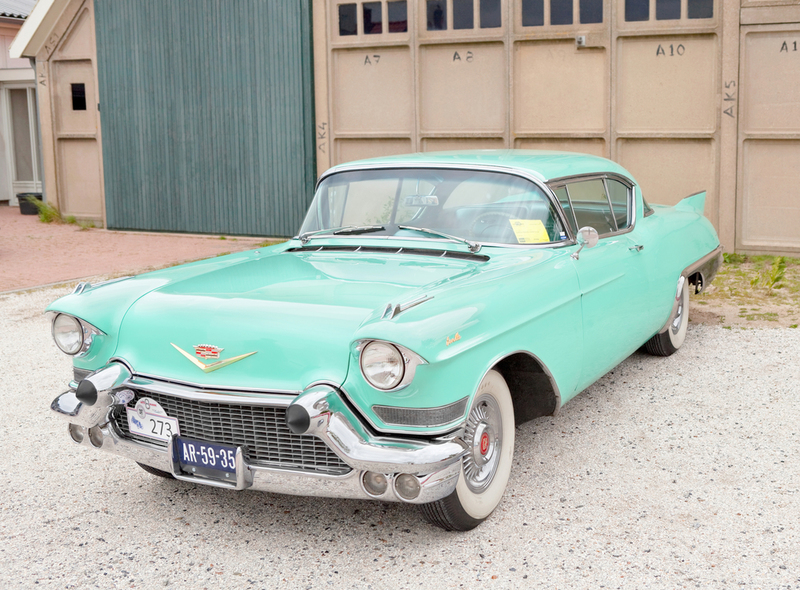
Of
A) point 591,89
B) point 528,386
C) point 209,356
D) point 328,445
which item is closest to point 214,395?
point 209,356

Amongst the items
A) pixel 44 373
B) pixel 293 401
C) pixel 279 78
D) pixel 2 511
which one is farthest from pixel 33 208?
A: pixel 293 401

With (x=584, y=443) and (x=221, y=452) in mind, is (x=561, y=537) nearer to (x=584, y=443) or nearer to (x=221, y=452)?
(x=584, y=443)

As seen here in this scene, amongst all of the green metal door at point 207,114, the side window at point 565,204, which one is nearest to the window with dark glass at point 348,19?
the green metal door at point 207,114

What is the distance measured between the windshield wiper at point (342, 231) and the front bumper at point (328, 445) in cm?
149

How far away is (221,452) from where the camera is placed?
121 inches

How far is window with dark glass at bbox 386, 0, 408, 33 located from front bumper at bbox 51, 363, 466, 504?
28.2 ft

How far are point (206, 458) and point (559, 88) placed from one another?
27.1 ft

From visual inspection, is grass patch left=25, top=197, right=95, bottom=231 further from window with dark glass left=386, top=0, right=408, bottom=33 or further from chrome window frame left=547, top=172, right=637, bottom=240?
chrome window frame left=547, top=172, right=637, bottom=240

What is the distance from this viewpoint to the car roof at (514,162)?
4.36 m

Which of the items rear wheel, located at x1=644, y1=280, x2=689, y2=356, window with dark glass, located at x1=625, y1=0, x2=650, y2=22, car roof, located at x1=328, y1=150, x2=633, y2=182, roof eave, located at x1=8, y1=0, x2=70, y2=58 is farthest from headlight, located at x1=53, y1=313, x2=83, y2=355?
roof eave, located at x1=8, y1=0, x2=70, y2=58

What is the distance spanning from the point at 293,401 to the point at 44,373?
11.7 feet

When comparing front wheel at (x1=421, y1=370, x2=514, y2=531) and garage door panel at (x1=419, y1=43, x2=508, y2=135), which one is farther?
garage door panel at (x1=419, y1=43, x2=508, y2=135)

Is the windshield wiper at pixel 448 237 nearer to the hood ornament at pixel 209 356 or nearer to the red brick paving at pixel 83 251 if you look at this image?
the hood ornament at pixel 209 356

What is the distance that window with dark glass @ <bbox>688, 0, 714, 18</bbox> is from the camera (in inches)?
369
